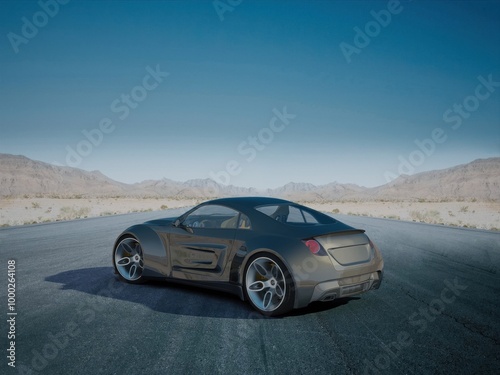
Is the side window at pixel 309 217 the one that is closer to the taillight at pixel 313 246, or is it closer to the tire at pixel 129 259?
the taillight at pixel 313 246

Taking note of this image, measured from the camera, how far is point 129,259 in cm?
682

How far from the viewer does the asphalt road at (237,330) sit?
11.6 feet

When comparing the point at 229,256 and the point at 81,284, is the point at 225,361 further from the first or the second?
the point at 81,284

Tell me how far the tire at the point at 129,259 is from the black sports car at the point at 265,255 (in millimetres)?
112

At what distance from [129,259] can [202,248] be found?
172 centimetres

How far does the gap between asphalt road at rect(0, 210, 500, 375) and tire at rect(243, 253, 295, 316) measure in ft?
0.52

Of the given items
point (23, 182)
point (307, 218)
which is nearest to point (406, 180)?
point (23, 182)

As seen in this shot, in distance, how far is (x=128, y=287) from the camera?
6.49 metres

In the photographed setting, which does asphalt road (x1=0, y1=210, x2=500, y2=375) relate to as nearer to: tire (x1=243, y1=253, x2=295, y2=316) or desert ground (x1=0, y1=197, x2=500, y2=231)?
tire (x1=243, y1=253, x2=295, y2=316)

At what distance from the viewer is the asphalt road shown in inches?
140

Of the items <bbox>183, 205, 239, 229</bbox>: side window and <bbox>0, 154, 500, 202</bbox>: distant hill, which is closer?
<bbox>183, 205, 239, 229</bbox>: side window

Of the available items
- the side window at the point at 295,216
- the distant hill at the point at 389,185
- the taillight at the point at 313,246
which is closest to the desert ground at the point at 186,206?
the side window at the point at 295,216

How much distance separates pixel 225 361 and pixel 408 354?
1.64 m

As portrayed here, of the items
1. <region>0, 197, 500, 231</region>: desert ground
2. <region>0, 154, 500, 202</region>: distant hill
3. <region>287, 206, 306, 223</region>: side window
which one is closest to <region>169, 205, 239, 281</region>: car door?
<region>287, 206, 306, 223</region>: side window
